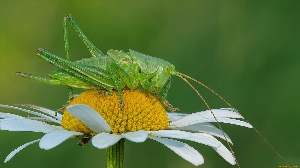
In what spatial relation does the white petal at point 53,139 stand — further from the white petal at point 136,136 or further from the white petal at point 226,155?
the white petal at point 226,155

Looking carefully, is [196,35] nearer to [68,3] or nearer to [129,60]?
[68,3]

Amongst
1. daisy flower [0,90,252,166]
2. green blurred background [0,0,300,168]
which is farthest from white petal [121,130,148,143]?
green blurred background [0,0,300,168]

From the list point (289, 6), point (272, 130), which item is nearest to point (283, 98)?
point (272, 130)

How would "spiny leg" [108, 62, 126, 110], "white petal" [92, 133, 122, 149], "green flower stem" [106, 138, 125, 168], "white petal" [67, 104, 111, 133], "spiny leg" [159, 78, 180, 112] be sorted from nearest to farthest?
"white petal" [92, 133, 122, 149]
"white petal" [67, 104, 111, 133]
"green flower stem" [106, 138, 125, 168]
"spiny leg" [108, 62, 126, 110]
"spiny leg" [159, 78, 180, 112]

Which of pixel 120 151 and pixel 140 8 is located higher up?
pixel 140 8

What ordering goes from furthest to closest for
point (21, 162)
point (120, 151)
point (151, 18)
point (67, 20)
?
1. point (151, 18)
2. point (21, 162)
3. point (67, 20)
4. point (120, 151)

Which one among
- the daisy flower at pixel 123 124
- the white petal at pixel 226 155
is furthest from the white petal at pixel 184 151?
the white petal at pixel 226 155

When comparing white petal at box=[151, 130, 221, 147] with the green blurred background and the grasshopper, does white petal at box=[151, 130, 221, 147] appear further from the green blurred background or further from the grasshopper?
the green blurred background
